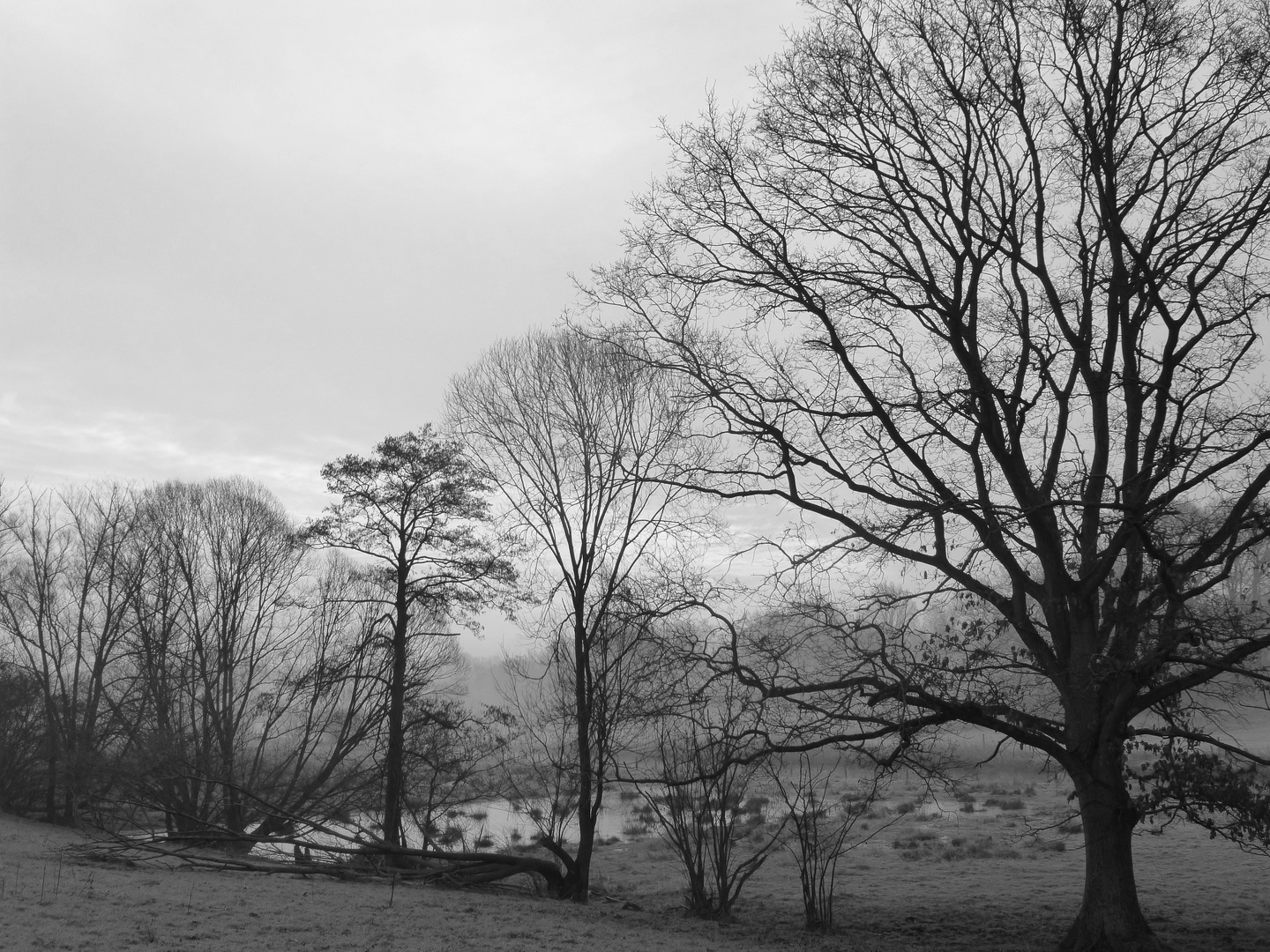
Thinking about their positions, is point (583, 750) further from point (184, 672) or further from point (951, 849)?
point (184, 672)

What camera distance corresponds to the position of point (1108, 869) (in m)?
9.67

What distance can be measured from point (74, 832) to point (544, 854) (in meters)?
13.8

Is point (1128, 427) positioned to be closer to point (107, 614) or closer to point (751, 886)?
point (751, 886)

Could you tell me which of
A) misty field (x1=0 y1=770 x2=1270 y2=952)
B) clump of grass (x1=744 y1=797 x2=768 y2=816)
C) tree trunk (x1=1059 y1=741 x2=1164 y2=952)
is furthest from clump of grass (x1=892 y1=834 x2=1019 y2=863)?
tree trunk (x1=1059 y1=741 x2=1164 y2=952)

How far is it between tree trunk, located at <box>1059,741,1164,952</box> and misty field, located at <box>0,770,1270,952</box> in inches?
26.2

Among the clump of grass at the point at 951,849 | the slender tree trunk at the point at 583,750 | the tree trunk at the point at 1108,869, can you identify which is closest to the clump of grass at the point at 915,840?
the clump of grass at the point at 951,849

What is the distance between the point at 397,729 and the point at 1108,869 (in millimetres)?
15264

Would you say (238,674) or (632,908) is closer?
(632,908)

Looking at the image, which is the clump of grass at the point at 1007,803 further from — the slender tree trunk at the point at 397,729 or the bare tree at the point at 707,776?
the slender tree trunk at the point at 397,729

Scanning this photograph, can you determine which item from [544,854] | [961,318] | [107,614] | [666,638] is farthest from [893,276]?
[107,614]

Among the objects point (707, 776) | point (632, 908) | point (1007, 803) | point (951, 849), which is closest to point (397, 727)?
point (632, 908)

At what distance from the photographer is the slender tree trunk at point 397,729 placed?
776 inches

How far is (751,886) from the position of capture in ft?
55.8

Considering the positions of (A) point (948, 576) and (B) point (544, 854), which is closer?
(A) point (948, 576)
